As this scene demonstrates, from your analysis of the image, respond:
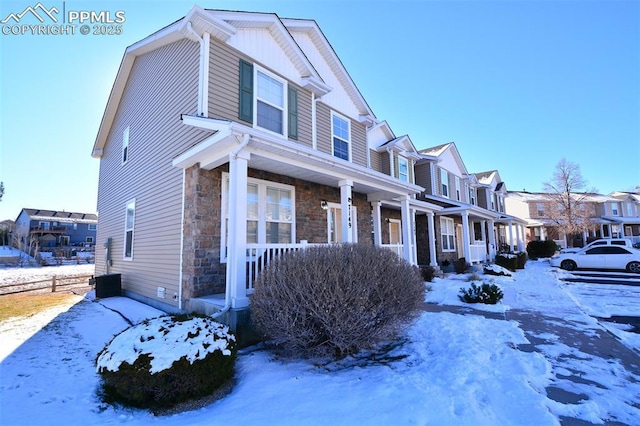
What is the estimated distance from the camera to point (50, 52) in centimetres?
805

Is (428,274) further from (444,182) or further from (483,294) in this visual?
(444,182)

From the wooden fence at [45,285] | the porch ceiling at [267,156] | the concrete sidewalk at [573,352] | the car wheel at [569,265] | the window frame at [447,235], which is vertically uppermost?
the porch ceiling at [267,156]

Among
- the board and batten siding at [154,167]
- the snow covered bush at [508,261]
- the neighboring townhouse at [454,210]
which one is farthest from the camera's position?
the snow covered bush at [508,261]

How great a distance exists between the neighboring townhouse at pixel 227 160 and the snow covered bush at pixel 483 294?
2523mm

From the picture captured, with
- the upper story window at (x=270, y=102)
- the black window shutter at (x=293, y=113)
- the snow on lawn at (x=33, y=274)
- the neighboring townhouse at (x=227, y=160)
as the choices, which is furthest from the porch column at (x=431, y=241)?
the snow on lawn at (x=33, y=274)

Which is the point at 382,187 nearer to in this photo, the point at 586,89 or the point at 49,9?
the point at 49,9

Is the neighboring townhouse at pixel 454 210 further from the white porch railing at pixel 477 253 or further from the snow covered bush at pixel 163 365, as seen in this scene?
the snow covered bush at pixel 163 365

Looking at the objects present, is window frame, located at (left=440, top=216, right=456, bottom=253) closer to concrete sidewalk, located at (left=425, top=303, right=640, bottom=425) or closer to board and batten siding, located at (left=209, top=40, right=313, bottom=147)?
concrete sidewalk, located at (left=425, top=303, right=640, bottom=425)

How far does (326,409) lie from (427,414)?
3.05ft

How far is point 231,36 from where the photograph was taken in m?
7.14

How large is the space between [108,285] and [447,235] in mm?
15472

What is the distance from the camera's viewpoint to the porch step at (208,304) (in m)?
5.26

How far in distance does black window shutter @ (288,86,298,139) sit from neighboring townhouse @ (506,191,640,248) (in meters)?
34.2

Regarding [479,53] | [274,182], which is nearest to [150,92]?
[274,182]
